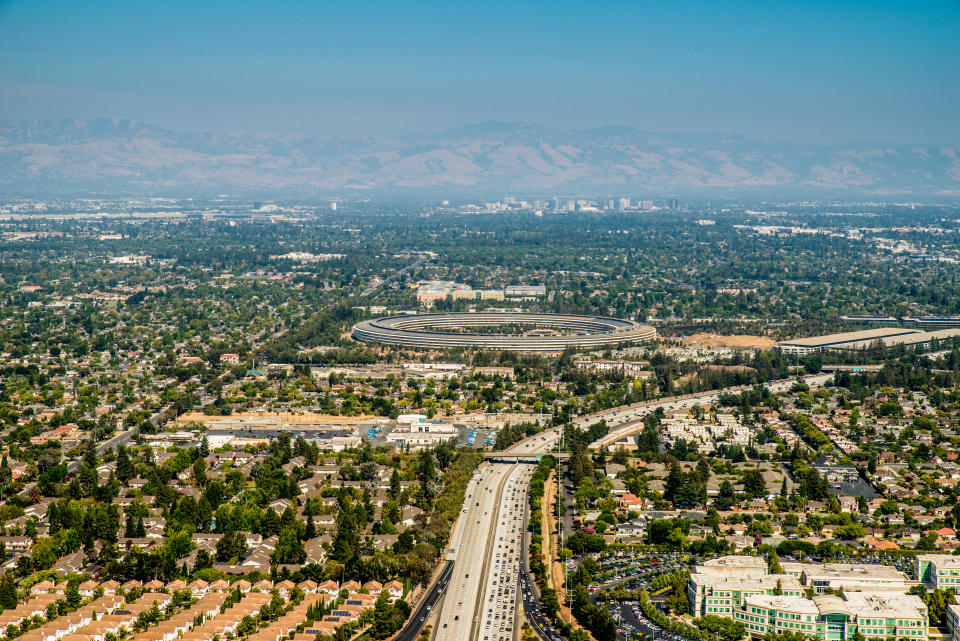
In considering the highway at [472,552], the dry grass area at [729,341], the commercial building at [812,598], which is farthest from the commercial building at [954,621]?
the dry grass area at [729,341]

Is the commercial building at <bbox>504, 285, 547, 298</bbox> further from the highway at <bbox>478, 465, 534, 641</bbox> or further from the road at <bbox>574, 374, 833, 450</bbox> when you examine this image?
the highway at <bbox>478, 465, 534, 641</bbox>

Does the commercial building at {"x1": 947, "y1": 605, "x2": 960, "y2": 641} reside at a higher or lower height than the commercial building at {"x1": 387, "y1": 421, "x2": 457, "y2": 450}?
higher

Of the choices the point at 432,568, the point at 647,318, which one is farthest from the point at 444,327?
the point at 432,568

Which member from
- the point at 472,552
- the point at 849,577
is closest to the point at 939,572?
the point at 849,577

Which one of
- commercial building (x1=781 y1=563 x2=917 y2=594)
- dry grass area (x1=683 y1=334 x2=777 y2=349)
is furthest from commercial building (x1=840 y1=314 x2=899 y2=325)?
commercial building (x1=781 y1=563 x2=917 y2=594)

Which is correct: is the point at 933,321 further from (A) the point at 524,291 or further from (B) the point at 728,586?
(B) the point at 728,586

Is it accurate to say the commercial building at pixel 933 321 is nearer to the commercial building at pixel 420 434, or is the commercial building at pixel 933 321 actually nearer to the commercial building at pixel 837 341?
the commercial building at pixel 837 341

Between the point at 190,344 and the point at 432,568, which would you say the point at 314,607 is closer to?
the point at 432,568
